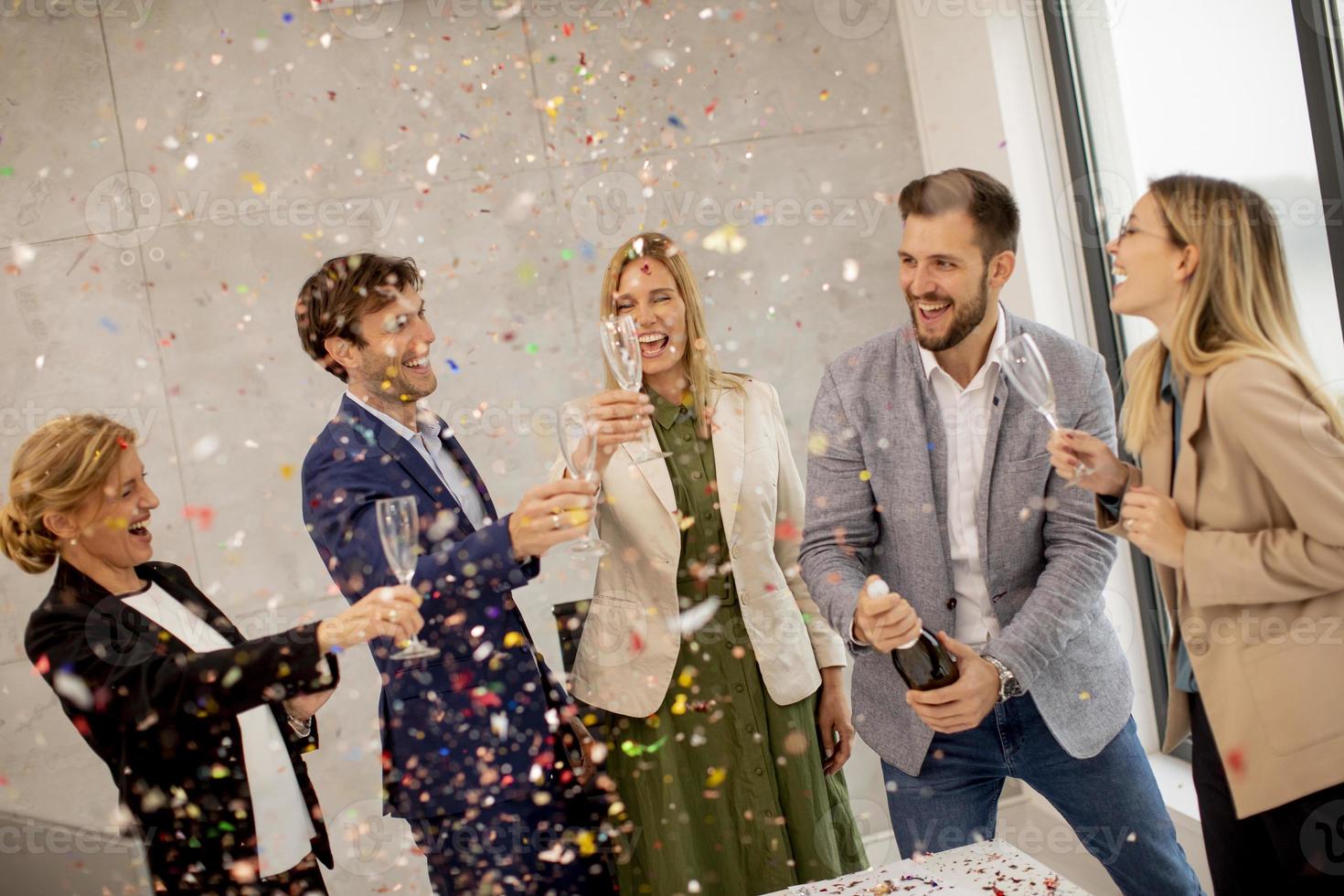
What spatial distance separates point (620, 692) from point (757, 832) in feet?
1.41

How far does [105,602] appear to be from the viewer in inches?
81.1

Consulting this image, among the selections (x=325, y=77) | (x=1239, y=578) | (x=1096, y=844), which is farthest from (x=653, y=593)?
(x=325, y=77)

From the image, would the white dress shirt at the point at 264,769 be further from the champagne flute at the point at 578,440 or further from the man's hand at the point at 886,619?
the man's hand at the point at 886,619

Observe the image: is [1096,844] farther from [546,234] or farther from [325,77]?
[325,77]

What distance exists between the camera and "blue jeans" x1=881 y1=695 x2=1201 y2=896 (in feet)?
6.70

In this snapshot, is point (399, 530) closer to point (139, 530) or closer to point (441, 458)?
point (441, 458)

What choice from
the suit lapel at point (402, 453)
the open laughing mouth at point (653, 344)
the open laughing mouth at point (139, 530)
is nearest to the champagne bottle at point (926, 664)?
the open laughing mouth at point (653, 344)

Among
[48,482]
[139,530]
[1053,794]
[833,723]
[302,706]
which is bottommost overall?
[1053,794]

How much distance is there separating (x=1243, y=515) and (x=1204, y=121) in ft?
5.14

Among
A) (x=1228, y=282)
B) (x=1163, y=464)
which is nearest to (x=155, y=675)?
(x=1163, y=464)

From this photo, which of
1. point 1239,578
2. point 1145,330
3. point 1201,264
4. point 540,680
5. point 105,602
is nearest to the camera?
point 1239,578

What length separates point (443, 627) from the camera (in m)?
2.18

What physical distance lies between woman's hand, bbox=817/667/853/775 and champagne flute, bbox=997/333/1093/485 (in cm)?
92

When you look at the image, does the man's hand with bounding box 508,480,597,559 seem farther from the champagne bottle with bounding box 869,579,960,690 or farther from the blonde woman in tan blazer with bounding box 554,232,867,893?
the champagne bottle with bounding box 869,579,960,690
